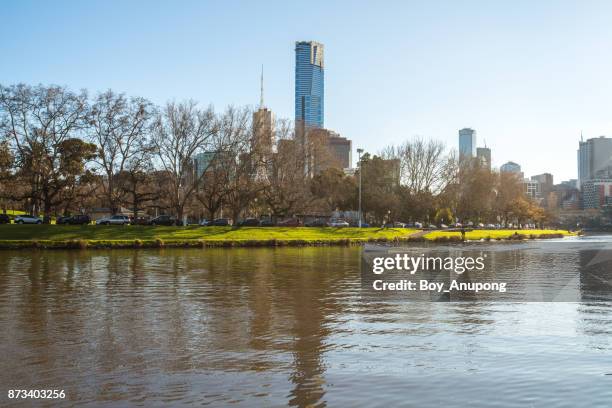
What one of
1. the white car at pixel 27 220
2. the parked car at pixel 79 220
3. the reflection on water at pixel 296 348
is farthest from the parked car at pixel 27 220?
the reflection on water at pixel 296 348

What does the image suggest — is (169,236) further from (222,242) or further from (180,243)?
(222,242)

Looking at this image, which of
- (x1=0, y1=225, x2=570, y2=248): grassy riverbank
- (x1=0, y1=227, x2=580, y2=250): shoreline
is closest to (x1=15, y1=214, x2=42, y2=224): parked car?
(x1=0, y1=225, x2=570, y2=248): grassy riverbank

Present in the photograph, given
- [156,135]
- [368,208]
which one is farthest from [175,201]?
[368,208]

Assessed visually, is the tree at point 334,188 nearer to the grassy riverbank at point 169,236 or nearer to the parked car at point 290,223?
the parked car at point 290,223

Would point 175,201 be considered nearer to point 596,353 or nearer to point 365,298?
point 365,298

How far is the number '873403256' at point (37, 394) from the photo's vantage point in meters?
9.93

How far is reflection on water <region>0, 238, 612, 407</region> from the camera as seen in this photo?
33.7 feet

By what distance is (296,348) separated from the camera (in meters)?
13.4

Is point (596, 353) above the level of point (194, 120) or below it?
below

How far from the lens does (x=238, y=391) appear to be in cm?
1027

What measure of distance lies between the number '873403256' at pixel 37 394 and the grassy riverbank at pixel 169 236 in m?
44.8

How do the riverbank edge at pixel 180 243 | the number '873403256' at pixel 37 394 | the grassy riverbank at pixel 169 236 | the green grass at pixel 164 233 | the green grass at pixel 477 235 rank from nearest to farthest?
1. the number '873403256' at pixel 37 394
2. the riverbank edge at pixel 180 243
3. the grassy riverbank at pixel 169 236
4. the green grass at pixel 164 233
5. the green grass at pixel 477 235

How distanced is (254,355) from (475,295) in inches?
496

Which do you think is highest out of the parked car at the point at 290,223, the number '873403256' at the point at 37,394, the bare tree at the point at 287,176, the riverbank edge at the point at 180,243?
the bare tree at the point at 287,176
